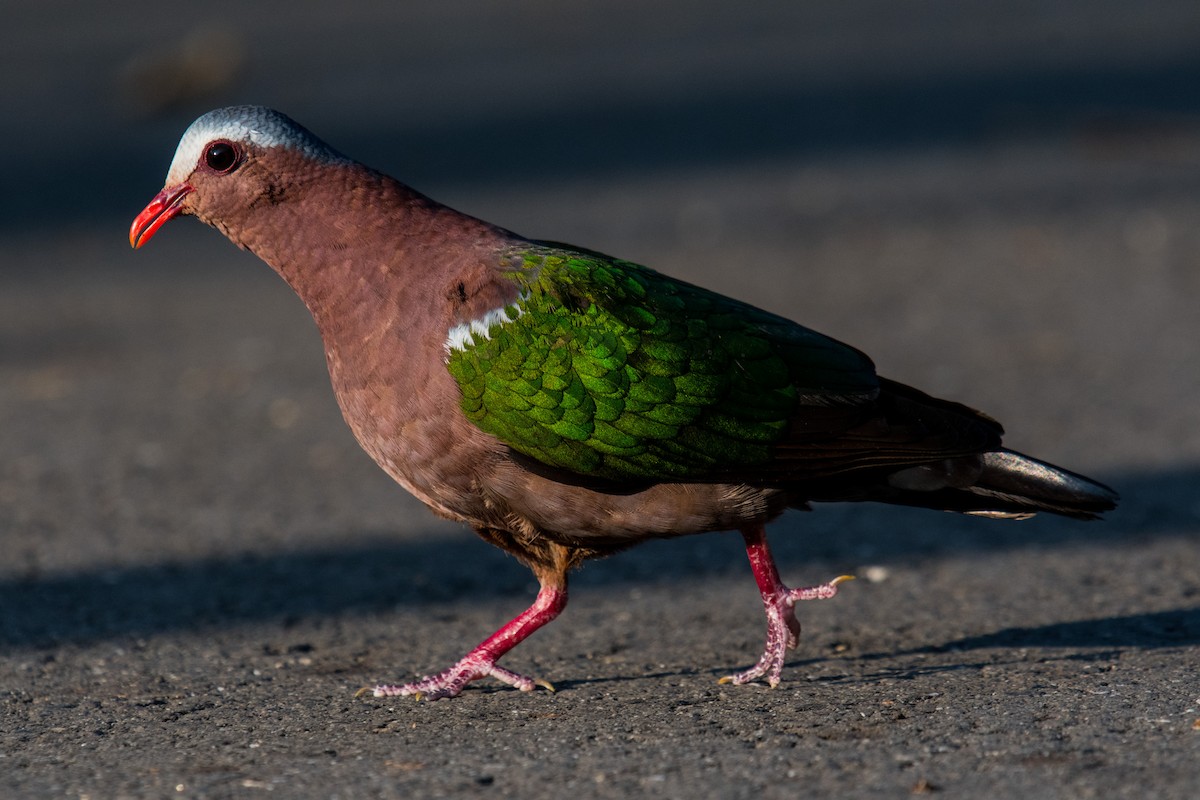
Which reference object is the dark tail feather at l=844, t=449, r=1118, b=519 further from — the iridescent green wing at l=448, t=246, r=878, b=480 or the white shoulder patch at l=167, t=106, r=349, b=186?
the white shoulder patch at l=167, t=106, r=349, b=186

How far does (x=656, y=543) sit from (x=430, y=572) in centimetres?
92

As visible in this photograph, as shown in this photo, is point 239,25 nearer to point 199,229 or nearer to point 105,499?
point 199,229

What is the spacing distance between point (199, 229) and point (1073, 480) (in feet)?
28.2

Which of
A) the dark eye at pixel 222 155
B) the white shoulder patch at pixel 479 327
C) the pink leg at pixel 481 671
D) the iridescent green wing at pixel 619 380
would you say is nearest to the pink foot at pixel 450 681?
the pink leg at pixel 481 671

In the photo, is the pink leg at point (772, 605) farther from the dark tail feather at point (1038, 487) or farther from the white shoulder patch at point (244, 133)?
the white shoulder patch at point (244, 133)

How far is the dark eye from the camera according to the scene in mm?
4172

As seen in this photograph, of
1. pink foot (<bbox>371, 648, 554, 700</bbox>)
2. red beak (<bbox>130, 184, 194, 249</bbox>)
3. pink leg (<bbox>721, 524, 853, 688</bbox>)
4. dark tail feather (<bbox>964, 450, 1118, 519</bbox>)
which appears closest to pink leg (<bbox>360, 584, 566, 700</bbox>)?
pink foot (<bbox>371, 648, 554, 700</bbox>)

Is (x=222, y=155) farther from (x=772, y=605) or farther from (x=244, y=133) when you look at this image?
(x=772, y=605)

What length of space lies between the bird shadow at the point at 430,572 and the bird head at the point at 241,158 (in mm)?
1603

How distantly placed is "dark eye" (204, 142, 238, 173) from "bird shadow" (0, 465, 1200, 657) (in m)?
1.68

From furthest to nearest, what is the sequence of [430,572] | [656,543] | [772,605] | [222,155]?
[656,543]
[430,572]
[772,605]
[222,155]

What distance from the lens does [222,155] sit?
13.7 feet

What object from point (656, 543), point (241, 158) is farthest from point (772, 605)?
point (241, 158)

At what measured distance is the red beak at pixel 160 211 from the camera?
4.28 metres
